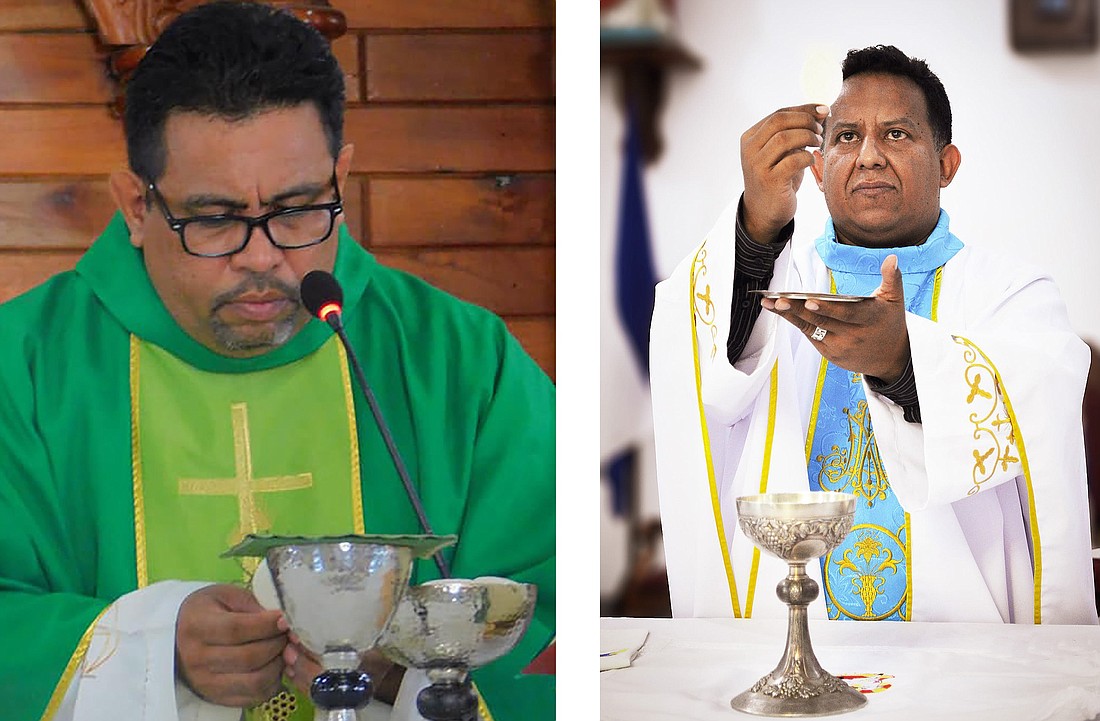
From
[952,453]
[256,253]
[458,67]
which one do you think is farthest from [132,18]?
[952,453]

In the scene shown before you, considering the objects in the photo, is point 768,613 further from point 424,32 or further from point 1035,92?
point 424,32

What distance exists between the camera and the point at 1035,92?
8.79 feet

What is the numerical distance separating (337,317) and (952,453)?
4.05 feet

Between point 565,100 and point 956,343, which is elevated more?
point 565,100

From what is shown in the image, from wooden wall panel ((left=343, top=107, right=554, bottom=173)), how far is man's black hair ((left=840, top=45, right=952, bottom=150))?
2.04 feet

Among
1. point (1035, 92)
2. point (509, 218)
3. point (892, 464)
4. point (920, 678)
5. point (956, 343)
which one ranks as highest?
point (1035, 92)

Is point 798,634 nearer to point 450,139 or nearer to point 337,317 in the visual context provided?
point 337,317

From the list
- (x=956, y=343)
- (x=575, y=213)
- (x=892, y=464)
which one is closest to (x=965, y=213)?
(x=956, y=343)

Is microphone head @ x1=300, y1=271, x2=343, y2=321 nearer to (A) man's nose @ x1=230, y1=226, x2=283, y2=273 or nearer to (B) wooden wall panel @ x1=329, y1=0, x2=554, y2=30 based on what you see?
(A) man's nose @ x1=230, y1=226, x2=283, y2=273

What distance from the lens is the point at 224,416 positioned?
2.66m

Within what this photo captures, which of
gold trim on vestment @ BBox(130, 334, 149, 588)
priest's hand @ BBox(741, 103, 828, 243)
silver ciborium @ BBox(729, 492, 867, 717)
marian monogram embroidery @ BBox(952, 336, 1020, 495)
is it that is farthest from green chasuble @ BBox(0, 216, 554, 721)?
marian monogram embroidery @ BBox(952, 336, 1020, 495)

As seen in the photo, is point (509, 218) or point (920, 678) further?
point (509, 218)

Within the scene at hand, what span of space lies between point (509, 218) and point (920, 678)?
121cm

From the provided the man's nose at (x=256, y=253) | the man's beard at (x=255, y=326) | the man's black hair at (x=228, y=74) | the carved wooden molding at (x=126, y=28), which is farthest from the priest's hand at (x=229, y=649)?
the carved wooden molding at (x=126, y=28)
